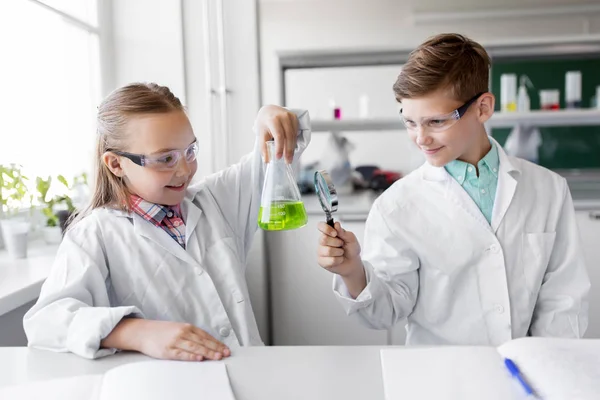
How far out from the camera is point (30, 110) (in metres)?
2.28

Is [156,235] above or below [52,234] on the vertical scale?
above

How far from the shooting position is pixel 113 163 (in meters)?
1.32

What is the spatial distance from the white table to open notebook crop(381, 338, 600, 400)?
0.04 metres

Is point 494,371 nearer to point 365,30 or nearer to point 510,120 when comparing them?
point 510,120

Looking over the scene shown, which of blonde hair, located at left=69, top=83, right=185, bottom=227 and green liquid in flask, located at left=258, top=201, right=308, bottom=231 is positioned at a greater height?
blonde hair, located at left=69, top=83, right=185, bottom=227

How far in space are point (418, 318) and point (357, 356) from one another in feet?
1.77

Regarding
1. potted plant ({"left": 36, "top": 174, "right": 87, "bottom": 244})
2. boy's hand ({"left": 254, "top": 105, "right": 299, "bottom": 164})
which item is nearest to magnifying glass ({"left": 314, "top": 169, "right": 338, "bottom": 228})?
boy's hand ({"left": 254, "top": 105, "right": 299, "bottom": 164})

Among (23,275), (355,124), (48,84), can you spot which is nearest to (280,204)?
(23,275)

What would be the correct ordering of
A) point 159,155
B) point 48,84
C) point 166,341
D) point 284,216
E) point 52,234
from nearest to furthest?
point 166,341, point 284,216, point 159,155, point 52,234, point 48,84

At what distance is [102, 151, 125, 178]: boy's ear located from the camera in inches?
51.3

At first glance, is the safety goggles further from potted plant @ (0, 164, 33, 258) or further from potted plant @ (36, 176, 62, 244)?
potted plant @ (36, 176, 62, 244)

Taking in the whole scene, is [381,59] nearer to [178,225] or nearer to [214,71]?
[214,71]

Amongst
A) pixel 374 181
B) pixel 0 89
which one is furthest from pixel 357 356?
pixel 374 181

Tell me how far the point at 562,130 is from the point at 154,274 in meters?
4.24
